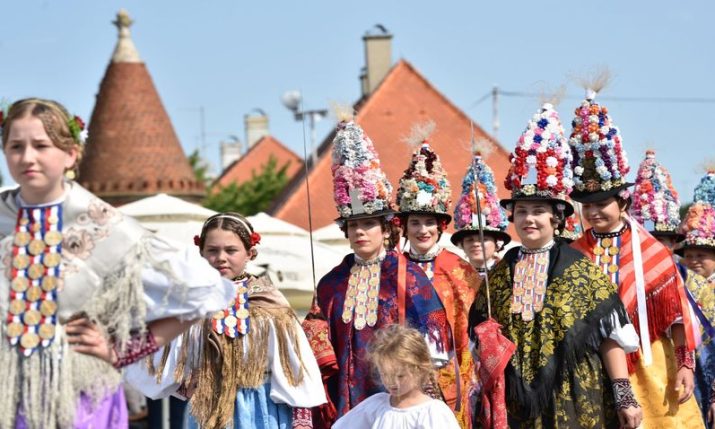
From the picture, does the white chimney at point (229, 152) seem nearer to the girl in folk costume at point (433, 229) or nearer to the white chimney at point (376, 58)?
the white chimney at point (376, 58)

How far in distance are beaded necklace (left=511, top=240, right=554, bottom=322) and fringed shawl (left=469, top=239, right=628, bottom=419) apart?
0.11ft

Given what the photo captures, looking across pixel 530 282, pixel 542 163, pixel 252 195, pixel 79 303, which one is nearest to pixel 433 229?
pixel 542 163

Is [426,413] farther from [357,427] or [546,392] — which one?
[546,392]

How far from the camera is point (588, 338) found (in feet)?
26.4

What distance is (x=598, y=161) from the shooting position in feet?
29.8

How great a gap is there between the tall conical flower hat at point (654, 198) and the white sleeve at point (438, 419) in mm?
4629

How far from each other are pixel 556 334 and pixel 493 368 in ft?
1.41

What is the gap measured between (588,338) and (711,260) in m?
4.10

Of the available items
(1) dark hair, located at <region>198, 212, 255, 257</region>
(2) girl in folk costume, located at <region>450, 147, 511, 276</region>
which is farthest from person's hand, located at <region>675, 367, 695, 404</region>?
(1) dark hair, located at <region>198, 212, 255, 257</region>

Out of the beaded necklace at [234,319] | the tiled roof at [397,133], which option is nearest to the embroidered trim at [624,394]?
the beaded necklace at [234,319]

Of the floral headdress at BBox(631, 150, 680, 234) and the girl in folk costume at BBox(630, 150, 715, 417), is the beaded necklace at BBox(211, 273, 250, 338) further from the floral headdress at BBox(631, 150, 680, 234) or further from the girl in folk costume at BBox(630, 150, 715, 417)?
the floral headdress at BBox(631, 150, 680, 234)

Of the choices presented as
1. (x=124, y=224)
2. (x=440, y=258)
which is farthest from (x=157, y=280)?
(x=440, y=258)

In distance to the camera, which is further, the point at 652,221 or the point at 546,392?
the point at 652,221

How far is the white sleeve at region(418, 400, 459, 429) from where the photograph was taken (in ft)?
22.9
